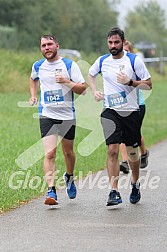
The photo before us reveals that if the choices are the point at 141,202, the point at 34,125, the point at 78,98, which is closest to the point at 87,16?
the point at 78,98

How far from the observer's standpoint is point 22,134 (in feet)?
61.3

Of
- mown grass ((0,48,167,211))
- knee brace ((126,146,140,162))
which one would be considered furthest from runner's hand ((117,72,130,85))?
mown grass ((0,48,167,211))

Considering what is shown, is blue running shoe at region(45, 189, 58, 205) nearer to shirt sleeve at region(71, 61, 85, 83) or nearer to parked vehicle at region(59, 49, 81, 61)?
shirt sleeve at region(71, 61, 85, 83)

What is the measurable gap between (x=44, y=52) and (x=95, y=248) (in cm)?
333

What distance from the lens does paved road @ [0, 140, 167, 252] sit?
826cm

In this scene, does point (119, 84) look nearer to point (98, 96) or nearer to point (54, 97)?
point (98, 96)

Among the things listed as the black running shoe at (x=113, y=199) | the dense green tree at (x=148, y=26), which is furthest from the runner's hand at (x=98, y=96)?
the dense green tree at (x=148, y=26)

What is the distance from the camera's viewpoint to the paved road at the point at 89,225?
27.1ft

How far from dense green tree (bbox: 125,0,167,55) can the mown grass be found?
51.9 m

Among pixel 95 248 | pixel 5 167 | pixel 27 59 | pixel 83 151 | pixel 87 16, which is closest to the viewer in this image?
pixel 95 248

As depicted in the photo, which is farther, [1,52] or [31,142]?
[1,52]

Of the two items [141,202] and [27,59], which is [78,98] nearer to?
[27,59]

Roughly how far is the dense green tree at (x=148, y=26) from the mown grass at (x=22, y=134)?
51.9 m

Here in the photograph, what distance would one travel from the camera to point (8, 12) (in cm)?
5769
